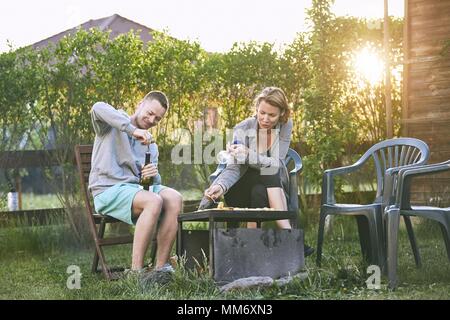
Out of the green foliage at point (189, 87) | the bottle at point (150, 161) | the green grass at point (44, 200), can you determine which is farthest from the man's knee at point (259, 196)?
the green grass at point (44, 200)

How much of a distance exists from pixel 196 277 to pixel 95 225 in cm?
99

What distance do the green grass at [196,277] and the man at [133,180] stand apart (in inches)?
11.5

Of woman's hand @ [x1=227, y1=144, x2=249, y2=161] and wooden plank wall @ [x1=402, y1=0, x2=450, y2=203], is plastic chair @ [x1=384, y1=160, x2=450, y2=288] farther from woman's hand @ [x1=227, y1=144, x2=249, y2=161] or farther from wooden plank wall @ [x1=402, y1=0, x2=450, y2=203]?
wooden plank wall @ [x1=402, y1=0, x2=450, y2=203]

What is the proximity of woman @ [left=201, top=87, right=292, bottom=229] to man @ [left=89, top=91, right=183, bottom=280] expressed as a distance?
284 mm

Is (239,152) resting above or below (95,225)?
above

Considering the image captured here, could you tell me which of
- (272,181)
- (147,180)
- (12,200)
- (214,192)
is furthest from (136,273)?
(12,200)

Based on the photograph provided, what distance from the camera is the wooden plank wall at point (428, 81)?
26.2 feet

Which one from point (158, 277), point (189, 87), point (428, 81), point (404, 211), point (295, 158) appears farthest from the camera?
point (428, 81)

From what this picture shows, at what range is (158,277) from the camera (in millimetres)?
4648

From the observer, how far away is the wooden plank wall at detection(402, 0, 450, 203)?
7973mm

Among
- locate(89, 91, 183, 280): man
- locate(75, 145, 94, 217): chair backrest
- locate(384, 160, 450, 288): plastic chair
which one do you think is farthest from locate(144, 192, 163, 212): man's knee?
locate(384, 160, 450, 288): plastic chair

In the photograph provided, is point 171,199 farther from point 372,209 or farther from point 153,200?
point 372,209
